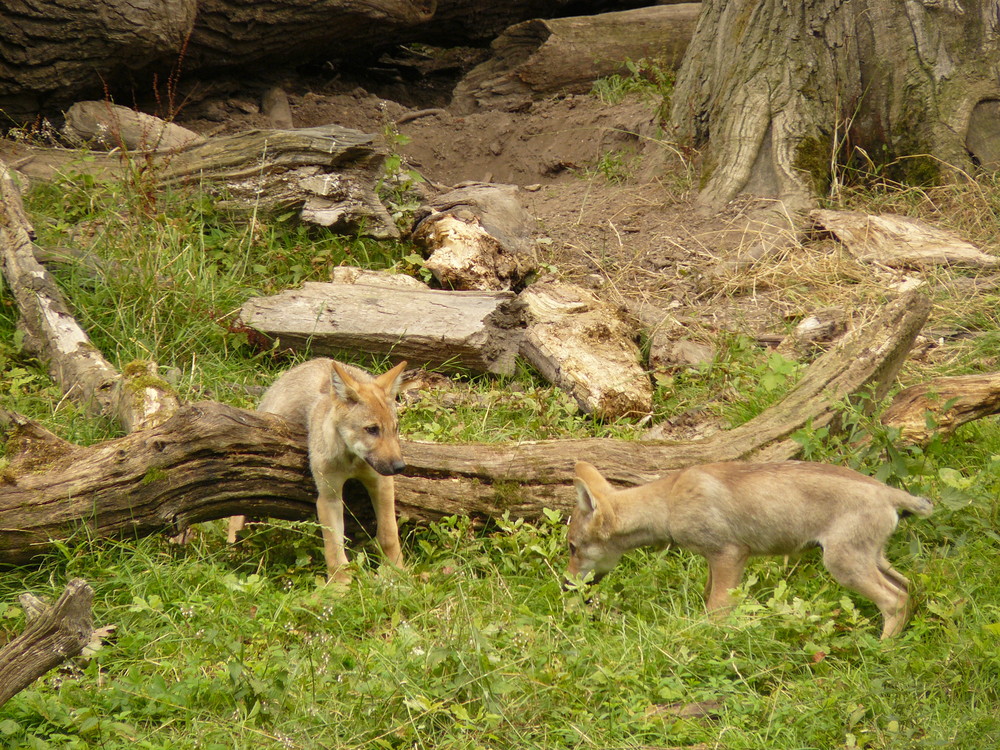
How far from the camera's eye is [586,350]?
6992 mm

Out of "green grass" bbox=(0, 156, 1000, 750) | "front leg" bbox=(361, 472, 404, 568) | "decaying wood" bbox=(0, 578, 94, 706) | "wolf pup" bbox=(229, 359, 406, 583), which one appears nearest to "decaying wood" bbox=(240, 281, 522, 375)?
"green grass" bbox=(0, 156, 1000, 750)

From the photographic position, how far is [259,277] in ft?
25.8

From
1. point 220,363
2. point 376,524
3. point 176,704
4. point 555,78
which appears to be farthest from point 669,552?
point 555,78

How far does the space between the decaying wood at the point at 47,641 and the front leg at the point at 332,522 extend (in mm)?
1629

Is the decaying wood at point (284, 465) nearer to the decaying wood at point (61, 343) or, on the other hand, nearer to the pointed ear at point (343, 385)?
the pointed ear at point (343, 385)

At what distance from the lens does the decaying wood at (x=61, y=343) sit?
5.80 meters

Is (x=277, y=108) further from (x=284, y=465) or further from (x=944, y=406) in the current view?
(x=944, y=406)

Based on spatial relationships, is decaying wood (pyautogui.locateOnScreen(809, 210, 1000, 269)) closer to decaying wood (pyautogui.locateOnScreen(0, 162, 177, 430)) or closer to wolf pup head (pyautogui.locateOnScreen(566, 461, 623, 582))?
wolf pup head (pyautogui.locateOnScreen(566, 461, 623, 582))

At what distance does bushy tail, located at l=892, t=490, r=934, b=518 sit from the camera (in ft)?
14.7

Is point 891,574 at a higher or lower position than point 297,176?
lower

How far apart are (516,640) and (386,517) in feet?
4.10

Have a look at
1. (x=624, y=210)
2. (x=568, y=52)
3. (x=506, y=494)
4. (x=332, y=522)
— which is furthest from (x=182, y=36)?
(x=506, y=494)

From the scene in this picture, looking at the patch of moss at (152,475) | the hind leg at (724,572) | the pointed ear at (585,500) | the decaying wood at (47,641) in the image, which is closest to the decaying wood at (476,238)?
the pointed ear at (585,500)

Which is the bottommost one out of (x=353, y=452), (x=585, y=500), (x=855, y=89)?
(x=585, y=500)
